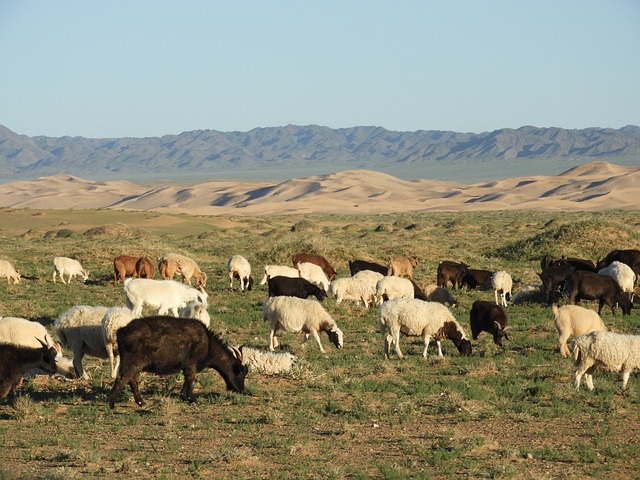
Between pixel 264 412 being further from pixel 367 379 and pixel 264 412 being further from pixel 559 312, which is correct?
pixel 559 312

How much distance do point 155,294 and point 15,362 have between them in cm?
637

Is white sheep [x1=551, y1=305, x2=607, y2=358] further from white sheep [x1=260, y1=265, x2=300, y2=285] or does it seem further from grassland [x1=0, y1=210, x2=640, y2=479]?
white sheep [x1=260, y1=265, x2=300, y2=285]

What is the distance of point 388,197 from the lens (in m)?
159

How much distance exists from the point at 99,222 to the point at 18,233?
719cm

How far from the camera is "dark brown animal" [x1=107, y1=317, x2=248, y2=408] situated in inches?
459

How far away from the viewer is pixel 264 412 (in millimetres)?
11586

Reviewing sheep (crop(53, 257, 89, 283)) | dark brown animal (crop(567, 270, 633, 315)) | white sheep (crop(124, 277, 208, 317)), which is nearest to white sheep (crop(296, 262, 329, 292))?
white sheep (crop(124, 277, 208, 317))

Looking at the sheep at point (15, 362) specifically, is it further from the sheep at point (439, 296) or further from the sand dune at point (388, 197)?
the sand dune at point (388, 197)

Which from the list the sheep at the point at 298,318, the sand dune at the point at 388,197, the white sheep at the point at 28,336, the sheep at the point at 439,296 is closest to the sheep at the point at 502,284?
the sheep at the point at 439,296

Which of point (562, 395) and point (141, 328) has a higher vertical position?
point (141, 328)

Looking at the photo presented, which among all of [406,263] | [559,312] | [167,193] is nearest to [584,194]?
[167,193]

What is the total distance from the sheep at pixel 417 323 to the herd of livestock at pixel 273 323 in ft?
0.06

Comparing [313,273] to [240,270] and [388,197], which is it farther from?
[388,197]

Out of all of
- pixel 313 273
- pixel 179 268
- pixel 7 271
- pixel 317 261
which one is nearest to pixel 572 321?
pixel 313 273
